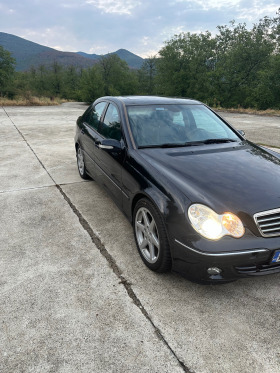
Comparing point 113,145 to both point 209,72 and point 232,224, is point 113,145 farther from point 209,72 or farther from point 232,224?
point 209,72

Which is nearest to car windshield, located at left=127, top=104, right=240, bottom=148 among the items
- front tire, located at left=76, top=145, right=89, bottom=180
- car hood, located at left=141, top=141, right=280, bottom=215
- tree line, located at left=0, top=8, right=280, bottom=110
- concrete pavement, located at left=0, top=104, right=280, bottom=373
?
car hood, located at left=141, top=141, right=280, bottom=215

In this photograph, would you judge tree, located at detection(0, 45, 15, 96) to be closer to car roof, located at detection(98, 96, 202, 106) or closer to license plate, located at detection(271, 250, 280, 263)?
car roof, located at detection(98, 96, 202, 106)

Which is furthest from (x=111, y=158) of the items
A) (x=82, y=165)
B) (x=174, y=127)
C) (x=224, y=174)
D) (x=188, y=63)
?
(x=188, y=63)

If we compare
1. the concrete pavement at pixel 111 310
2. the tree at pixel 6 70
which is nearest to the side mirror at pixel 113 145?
the concrete pavement at pixel 111 310

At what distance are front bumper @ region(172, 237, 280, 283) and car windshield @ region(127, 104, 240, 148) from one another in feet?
4.67

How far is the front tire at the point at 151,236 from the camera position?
2324 millimetres

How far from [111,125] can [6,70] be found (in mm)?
34847

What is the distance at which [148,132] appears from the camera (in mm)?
3201

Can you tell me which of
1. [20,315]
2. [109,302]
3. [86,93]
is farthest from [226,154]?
[86,93]

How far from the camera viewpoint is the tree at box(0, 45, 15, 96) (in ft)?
100

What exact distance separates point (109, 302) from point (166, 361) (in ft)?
2.16

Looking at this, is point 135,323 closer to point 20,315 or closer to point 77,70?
point 20,315

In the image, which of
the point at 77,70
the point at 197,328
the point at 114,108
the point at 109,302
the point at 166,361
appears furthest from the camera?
the point at 77,70

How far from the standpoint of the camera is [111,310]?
2.14 meters
